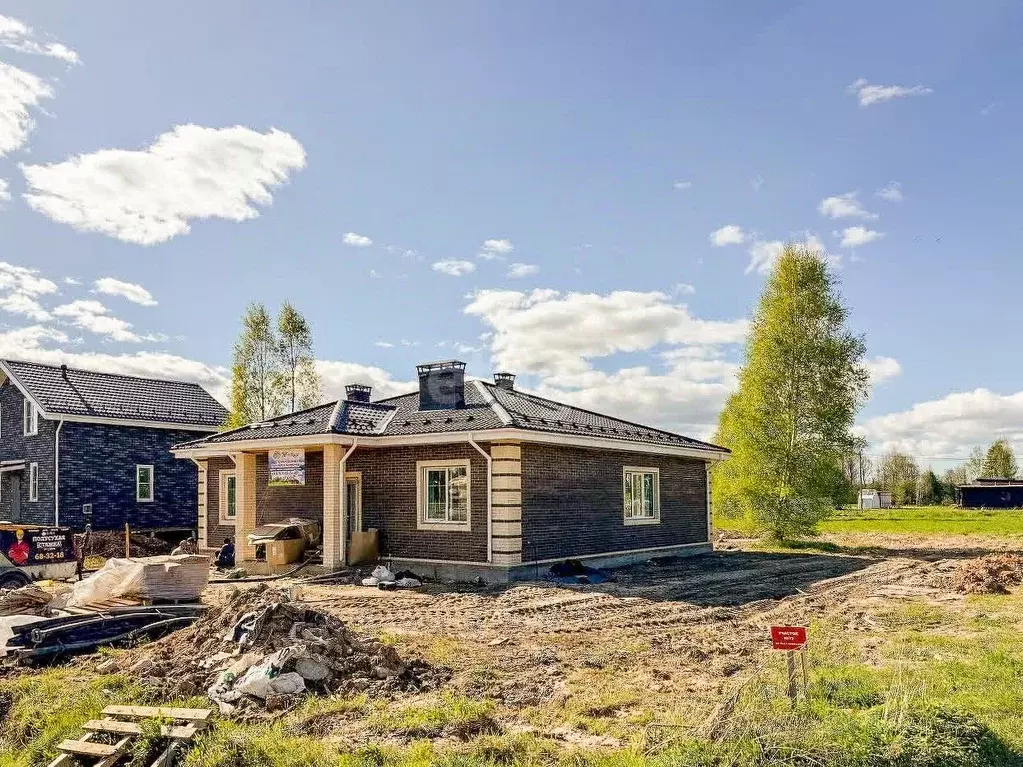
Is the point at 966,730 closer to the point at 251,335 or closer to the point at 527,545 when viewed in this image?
the point at 527,545

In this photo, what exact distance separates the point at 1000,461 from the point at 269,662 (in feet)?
271

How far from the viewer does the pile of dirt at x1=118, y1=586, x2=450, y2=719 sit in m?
7.49

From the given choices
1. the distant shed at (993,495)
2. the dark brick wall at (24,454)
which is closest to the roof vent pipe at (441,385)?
the dark brick wall at (24,454)

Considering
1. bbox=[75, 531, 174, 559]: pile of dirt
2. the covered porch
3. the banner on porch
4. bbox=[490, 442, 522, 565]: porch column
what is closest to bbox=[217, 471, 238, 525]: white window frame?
the covered porch

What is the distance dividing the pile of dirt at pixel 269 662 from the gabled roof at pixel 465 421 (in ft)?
22.7

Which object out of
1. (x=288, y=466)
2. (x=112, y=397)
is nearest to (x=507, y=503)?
(x=288, y=466)

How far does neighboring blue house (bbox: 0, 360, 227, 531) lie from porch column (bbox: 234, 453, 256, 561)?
9.18 metres

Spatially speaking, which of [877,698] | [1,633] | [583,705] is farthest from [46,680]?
[877,698]

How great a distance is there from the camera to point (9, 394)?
91.6 ft

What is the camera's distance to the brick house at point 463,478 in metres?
15.6

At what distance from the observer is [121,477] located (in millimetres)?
26375

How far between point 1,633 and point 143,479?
17402 millimetres

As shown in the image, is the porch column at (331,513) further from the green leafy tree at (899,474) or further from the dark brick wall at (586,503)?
the green leafy tree at (899,474)

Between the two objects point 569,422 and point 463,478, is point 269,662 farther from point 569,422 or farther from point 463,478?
point 569,422
